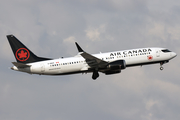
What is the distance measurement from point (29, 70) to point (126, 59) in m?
20.0

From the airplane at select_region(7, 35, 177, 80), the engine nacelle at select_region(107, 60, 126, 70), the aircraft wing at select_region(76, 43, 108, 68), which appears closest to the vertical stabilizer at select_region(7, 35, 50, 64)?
the airplane at select_region(7, 35, 177, 80)

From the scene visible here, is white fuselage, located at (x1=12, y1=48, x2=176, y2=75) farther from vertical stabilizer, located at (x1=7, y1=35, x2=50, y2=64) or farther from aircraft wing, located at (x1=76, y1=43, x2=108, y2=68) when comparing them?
vertical stabilizer, located at (x1=7, y1=35, x2=50, y2=64)

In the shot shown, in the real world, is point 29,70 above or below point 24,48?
below

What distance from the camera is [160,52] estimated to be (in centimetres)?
6538

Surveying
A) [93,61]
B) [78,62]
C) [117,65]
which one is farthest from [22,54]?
[117,65]

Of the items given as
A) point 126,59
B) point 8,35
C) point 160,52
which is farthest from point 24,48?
point 160,52

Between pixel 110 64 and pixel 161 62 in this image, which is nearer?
pixel 110 64

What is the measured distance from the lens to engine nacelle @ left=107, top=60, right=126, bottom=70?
61062 millimetres

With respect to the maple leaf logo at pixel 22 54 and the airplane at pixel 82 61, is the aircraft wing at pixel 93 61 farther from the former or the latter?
the maple leaf logo at pixel 22 54

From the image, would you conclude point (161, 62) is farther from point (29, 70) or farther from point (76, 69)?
point (29, 70)

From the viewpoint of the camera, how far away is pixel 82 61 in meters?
62.4

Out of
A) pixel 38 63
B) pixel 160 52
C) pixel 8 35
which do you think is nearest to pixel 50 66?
pixel 38 63

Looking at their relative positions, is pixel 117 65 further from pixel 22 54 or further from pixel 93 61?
pixel 22 54

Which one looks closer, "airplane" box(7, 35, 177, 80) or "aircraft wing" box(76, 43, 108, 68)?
"aircraft wing" box(76, 43, 108, 68)
